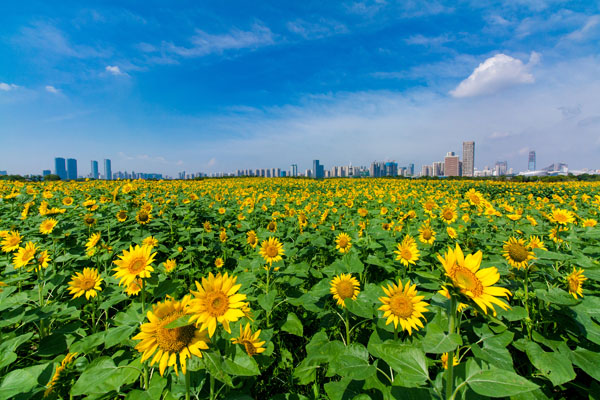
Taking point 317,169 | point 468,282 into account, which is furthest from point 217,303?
point 317,169

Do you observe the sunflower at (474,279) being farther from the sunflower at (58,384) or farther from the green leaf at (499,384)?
the sunflower at (58,384)

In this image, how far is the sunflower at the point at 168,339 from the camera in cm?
109

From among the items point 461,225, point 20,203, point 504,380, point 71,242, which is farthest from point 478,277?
point 20,203

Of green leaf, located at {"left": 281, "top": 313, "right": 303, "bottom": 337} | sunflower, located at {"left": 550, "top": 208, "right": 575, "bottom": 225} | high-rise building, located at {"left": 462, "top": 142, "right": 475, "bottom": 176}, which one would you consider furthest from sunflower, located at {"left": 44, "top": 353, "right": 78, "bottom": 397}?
high-rise building, located at {"left": 462, "top": 142, "right": 475, "bottom": 176}

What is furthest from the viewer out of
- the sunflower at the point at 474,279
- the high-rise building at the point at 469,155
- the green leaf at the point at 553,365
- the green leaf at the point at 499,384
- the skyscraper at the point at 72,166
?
the high-rise building at the point at 469,155

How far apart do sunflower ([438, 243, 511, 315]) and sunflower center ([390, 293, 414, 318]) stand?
40cm

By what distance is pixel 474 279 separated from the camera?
121 cm

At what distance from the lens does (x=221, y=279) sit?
1.28 metres

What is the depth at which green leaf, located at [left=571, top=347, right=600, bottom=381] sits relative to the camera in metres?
1.44

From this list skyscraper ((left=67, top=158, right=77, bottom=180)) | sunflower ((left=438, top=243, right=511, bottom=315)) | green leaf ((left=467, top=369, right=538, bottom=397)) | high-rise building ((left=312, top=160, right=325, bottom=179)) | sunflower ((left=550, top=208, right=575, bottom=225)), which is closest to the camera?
green leaf ((left=467, top=369, right=538, bottom=397))

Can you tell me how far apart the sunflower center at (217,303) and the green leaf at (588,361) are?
2045mm

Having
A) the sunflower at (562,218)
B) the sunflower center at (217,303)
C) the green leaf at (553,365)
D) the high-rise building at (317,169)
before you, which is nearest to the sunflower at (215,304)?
the sunflower center at (217,303)

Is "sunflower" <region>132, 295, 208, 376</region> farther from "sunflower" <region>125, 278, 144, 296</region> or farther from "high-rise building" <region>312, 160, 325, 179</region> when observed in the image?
"high-rise building" <region>312, 160, 325, 179</region>

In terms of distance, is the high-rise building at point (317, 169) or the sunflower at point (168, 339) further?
the high-rise building at point (317, 169)
